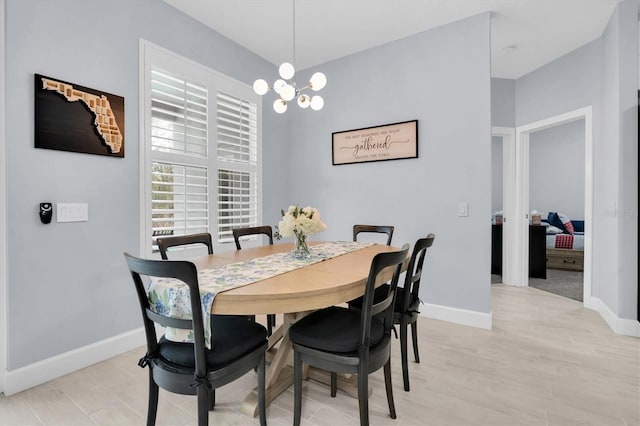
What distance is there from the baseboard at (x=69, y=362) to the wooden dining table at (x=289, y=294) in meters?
1.17

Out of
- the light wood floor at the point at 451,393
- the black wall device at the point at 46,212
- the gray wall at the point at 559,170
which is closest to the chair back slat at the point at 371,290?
the light wood floor at the point at 451,393

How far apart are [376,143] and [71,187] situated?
278 cm

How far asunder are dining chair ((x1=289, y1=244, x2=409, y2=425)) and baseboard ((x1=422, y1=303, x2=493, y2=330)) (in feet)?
5.51

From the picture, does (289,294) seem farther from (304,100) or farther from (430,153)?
(430,153)

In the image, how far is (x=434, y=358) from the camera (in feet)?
7.78

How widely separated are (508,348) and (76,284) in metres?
3.28

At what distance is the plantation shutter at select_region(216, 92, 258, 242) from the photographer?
3.31 m

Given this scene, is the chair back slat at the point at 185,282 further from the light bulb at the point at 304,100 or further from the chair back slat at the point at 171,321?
the light bulb at the point at 304,100

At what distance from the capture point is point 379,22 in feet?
10.2

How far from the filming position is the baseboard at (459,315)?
2959 mm

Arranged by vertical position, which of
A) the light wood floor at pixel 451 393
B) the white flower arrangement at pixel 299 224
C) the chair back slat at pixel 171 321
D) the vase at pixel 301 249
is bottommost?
the light wood floor at pixel 451 393

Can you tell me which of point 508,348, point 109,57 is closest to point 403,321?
point 508,348

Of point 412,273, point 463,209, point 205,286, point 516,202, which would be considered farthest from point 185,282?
point 516,202

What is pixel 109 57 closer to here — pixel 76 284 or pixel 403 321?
pixel 76 284
